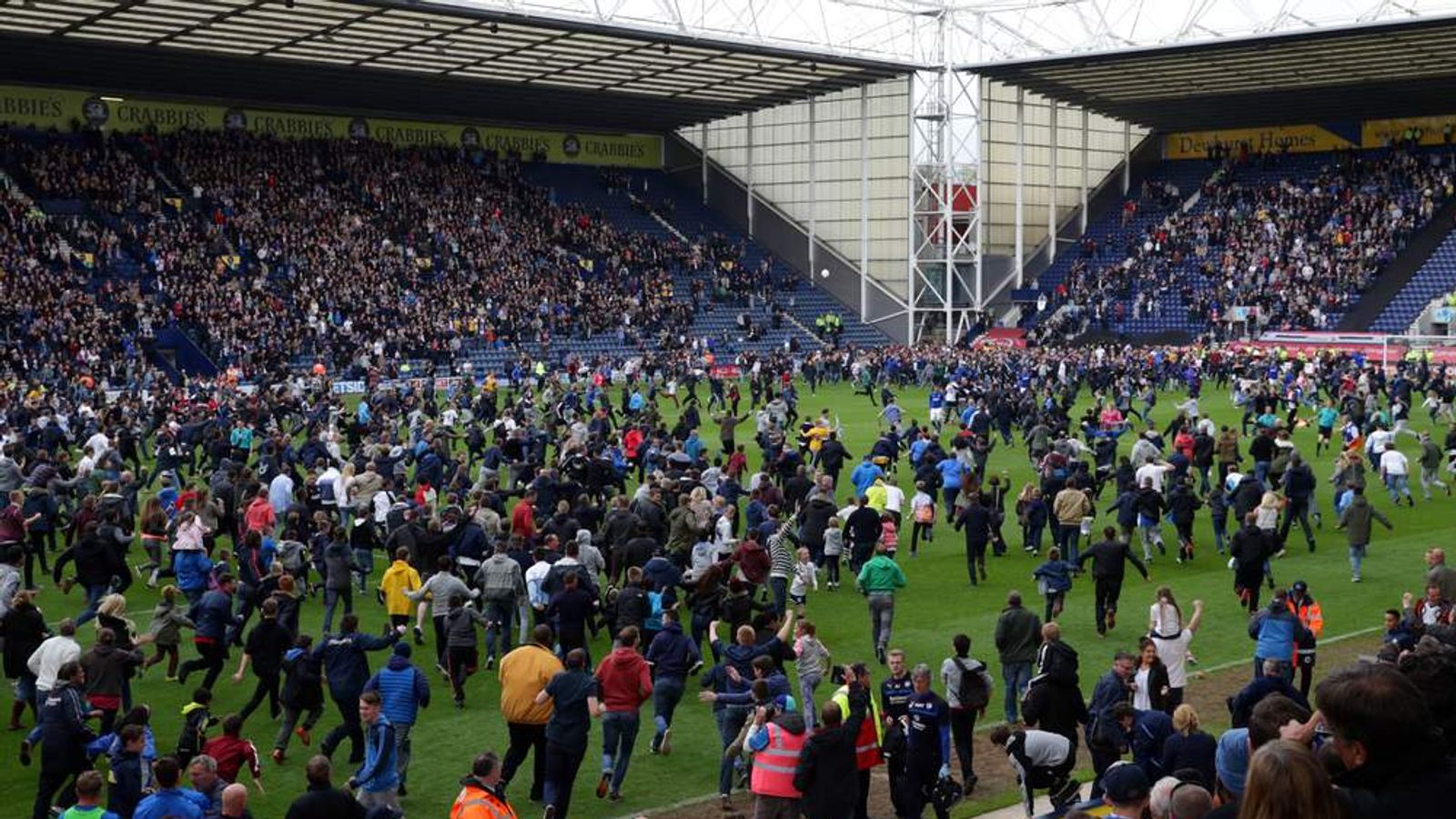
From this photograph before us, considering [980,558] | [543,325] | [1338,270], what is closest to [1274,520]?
[980,558]

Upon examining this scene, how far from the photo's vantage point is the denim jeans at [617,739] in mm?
11734

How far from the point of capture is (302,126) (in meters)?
60.6

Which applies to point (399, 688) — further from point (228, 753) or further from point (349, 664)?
point (228, 753)

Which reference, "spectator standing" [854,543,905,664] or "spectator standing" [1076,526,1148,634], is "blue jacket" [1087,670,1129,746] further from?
"spectator standing" [1076,526,1148,634]

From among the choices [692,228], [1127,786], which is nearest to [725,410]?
[692,228]

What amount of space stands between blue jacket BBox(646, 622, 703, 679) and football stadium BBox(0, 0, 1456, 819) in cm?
4

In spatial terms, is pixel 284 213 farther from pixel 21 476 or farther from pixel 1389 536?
pixel 1389 536

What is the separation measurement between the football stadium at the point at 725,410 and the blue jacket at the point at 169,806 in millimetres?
24

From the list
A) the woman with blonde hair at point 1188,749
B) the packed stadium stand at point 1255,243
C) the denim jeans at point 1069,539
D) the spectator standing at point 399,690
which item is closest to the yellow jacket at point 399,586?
the spectator standing at point 399,690

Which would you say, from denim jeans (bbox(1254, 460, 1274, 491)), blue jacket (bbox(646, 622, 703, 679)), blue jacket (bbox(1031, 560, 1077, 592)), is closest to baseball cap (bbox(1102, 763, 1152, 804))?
blue jacket (bbox(646, 622, 703, 679))

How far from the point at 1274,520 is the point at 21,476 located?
15672 mm

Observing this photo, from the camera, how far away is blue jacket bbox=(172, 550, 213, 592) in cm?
1662

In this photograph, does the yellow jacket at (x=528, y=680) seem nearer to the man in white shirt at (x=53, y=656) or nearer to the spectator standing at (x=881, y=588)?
the man in white shirt at (x=53, y=656)

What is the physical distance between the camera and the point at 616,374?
48.3m
